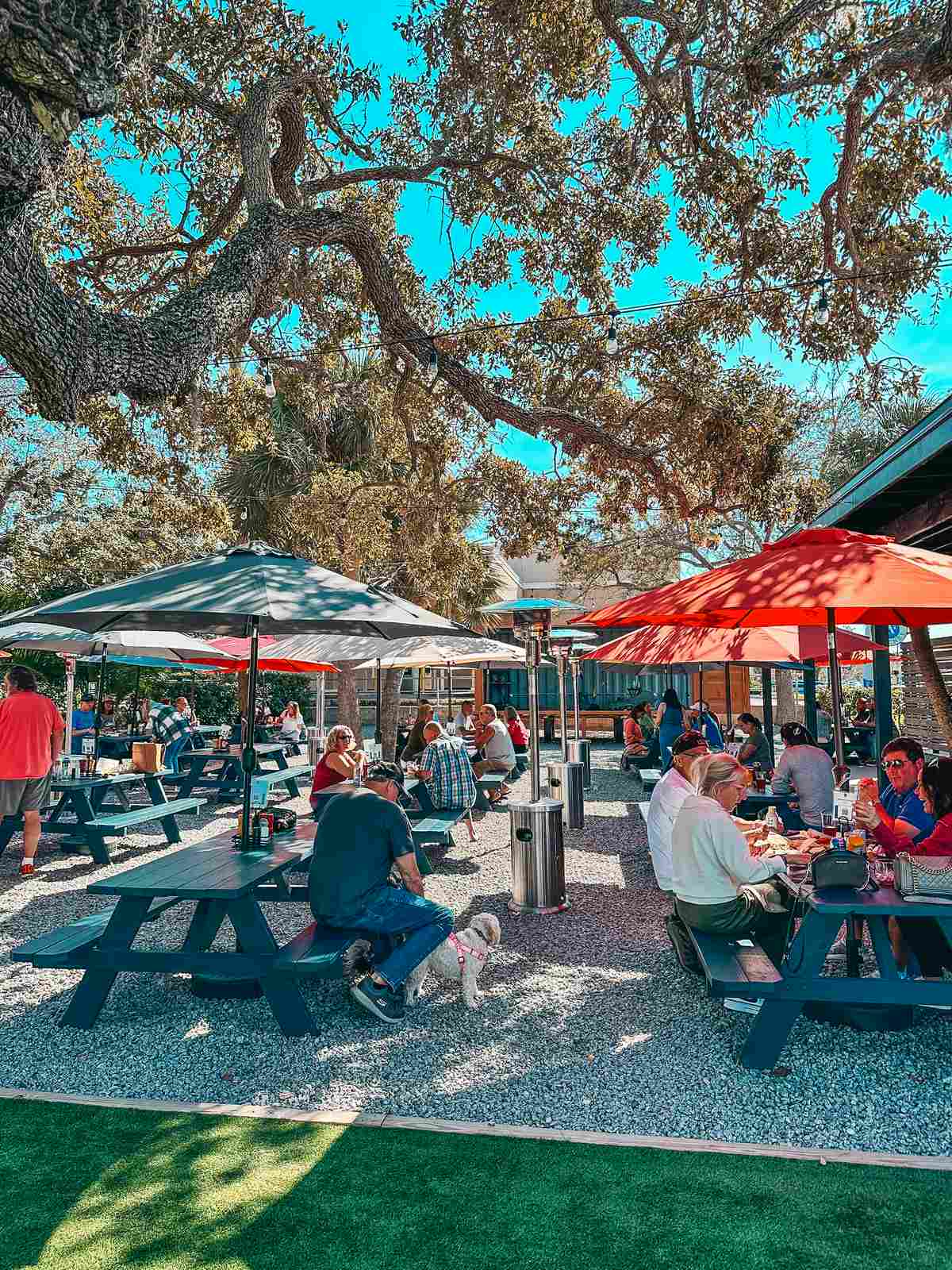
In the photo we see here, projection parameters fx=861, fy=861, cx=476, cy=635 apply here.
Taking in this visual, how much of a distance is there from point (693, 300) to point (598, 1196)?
8.91 metres

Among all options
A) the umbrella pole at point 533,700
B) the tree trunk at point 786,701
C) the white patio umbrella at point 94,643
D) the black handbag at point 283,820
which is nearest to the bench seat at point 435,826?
the umbrella pole at point 533,700

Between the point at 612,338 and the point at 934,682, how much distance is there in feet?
15.7

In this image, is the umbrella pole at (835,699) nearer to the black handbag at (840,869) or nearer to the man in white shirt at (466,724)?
the black handbag at (840,869)

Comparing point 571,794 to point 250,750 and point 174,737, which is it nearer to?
point 250,750

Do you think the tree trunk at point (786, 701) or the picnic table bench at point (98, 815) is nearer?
the picnic table bench at point (98, 815)

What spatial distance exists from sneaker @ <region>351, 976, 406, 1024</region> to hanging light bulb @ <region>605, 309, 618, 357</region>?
22.0ft

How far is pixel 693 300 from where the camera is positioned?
376 inches

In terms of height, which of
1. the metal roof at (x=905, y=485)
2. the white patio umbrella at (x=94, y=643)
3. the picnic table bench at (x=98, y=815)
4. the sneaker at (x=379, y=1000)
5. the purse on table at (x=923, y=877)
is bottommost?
the sneaker at (x=379, y=1000)

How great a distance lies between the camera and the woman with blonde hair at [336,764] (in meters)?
8.45

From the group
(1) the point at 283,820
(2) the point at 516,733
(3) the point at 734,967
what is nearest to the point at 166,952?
(1) the point at 283,820

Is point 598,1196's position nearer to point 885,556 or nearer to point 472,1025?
point 472,1025

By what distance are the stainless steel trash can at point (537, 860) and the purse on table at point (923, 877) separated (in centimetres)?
304

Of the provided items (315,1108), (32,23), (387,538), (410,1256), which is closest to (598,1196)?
(410,1256)

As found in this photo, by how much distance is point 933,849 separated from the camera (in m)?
4.43
